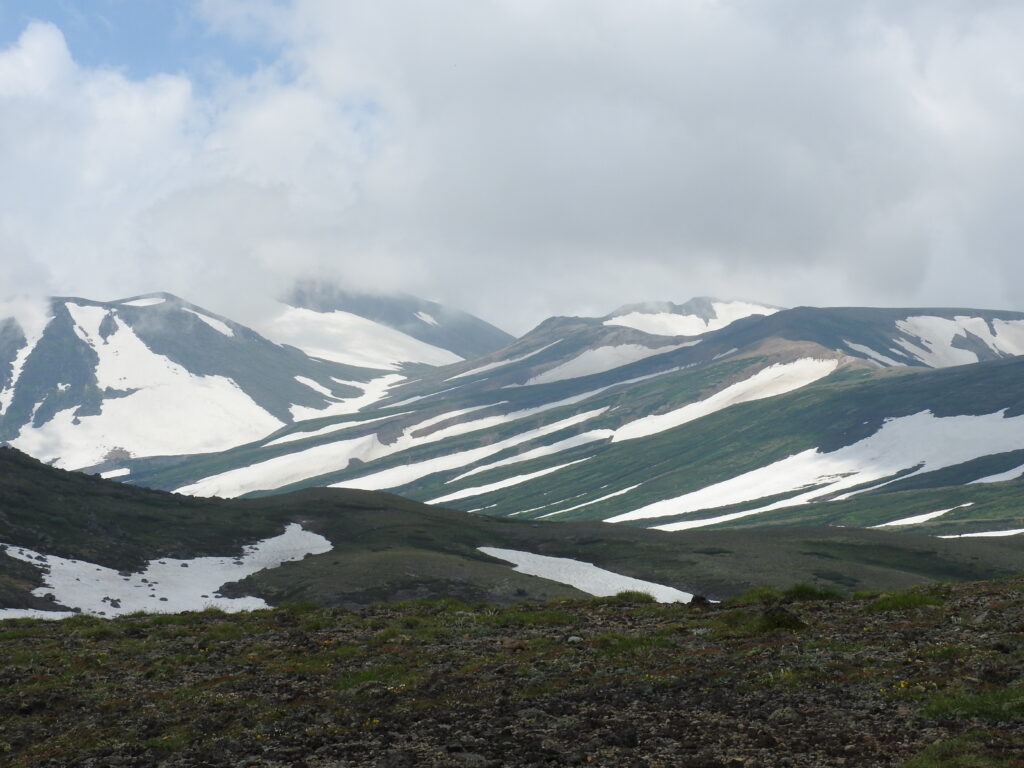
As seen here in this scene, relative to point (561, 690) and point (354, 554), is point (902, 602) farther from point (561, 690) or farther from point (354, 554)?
point (354, 554)

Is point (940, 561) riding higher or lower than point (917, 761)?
lower

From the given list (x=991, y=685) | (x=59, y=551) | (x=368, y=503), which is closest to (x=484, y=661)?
(x=991, y=685)

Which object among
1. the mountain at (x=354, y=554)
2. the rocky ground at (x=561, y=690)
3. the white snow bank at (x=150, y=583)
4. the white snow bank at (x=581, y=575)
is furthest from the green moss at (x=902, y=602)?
the white snow bank at (x=581, y=575)

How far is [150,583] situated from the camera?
82.7m

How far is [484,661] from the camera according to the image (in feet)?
104

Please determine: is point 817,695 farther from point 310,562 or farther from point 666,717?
point 310,562

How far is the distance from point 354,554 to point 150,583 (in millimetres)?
23261

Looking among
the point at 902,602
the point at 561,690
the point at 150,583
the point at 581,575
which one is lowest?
the point at 581,575

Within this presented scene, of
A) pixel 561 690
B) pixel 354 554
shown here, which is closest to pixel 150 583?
pixel 354 554

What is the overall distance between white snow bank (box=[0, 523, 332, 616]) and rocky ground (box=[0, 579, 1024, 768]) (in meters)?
33.7

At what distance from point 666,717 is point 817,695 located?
3.56 m

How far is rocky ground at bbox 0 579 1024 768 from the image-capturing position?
2239cm

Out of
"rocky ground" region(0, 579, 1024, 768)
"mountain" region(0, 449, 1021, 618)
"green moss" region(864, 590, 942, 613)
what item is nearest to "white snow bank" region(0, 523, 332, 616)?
"mountain" region(0, 449, 1021, 618)

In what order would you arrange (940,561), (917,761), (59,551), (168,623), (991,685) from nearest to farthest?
(917,761) < (991,685) < (168,623) < (59,551) < (940,561)
